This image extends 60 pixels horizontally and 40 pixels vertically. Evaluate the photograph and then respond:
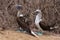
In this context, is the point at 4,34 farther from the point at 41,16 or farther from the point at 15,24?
the point at 41,16

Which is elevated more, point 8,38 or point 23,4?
point 23,4

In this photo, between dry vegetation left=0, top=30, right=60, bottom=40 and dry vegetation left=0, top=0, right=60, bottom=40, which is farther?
dry vegetation left=0, top=0, right=60, bottom=40

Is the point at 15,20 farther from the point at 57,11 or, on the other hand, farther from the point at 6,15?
the point at 57,11

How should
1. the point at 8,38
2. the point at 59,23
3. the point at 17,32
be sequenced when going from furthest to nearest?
the point at 59,23
the point at 17,32
the point at 8,38

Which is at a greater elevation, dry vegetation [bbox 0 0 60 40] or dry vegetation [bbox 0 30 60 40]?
dry vegetation [bbox 0 0 60 40]

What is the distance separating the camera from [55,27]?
9328 mm

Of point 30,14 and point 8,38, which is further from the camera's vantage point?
point 30,14

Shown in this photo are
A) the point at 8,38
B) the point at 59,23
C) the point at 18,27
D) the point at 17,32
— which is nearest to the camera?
the point at 8,38

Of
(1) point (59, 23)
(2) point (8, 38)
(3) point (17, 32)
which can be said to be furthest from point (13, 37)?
(1) point (59, 23)

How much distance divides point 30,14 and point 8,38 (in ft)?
7.34

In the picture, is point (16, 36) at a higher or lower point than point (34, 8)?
lower

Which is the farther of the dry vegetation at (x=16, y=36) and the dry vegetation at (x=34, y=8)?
the dry vegetation at (x=34, y=8)

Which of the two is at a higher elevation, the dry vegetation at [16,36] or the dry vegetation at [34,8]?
the dry vegetation at [34,8]

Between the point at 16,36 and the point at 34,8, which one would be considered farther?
the point at 34,8
